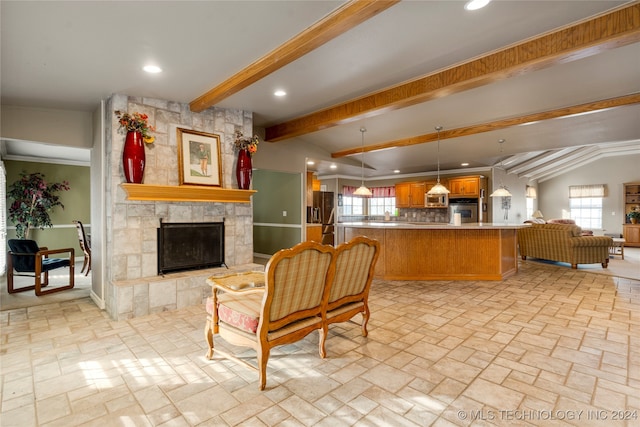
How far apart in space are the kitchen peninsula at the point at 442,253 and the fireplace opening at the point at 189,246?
265 cm

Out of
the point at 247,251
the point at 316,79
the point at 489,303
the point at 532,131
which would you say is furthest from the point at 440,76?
the point at 532,131

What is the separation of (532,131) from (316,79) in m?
4.90

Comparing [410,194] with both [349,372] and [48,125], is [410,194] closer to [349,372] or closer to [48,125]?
[349,372]

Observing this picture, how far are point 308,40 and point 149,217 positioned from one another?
116 inches

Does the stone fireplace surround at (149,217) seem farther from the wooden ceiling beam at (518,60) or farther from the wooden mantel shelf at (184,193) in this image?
the wooden ceiling beam at (518,60)

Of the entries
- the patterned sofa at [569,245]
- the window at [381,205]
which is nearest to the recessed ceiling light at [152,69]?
the patterned sofa at [569,245]

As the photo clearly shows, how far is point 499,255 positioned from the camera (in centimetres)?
552

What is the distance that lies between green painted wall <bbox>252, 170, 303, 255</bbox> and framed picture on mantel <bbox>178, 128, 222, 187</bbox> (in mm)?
2567

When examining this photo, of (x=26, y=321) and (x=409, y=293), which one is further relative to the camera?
(x=409, y=293)

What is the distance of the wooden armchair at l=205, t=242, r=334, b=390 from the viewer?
2.20 meters

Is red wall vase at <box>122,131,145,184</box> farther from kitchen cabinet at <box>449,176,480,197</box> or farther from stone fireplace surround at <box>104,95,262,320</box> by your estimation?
kitchen cabinet at <box>449,176,480,197</box>

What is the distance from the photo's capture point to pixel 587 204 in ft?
39.6

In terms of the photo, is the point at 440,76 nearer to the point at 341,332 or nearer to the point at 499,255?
the point at 341,332

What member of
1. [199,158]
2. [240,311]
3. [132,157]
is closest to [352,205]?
[199,158]
